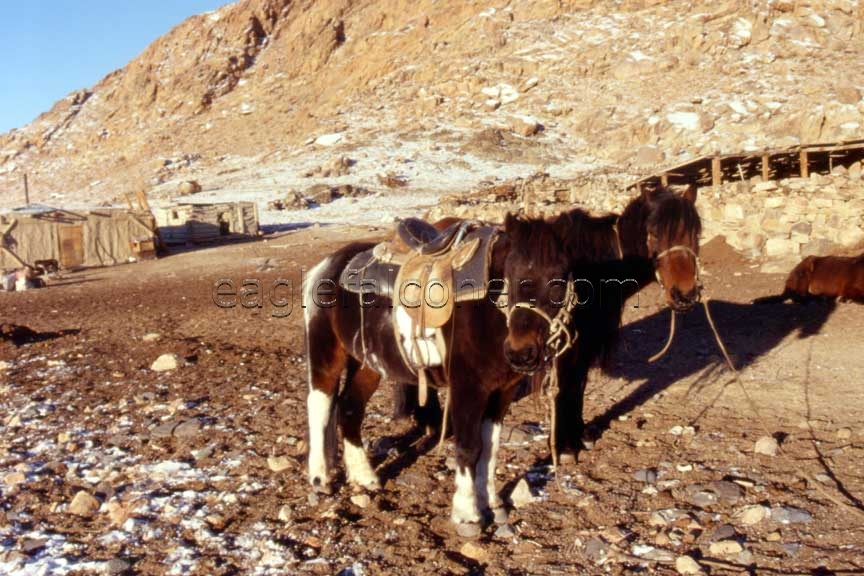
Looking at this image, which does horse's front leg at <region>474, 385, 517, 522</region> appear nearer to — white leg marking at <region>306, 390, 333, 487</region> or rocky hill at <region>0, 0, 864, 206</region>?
white leg marking at <region>306, 390, 333, 487</region>

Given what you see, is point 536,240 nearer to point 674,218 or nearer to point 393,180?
point 674,218

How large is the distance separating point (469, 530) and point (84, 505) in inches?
98.4

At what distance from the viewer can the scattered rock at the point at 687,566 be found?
357cm

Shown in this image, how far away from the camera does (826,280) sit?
1021 centimetres

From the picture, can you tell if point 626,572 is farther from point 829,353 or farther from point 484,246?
point 829,353

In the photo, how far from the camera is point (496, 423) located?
4434 millimetres

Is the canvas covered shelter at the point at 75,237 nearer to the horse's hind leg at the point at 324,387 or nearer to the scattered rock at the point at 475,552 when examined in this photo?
the horse's hind leg at the point at 324,387

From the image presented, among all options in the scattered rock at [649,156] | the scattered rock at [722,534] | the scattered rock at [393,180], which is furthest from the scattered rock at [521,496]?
the scattered rock at [649,156]

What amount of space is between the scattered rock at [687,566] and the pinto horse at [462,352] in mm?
1116

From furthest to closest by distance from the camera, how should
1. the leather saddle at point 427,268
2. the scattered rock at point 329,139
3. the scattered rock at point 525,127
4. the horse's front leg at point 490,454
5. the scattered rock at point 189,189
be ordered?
the scattered rock at point 329,139 < the scattered rock at point 525,127 < the scattered rock at point 189,189 < the horse's front leg at point 490,454 < the leather saddle at point 427,268

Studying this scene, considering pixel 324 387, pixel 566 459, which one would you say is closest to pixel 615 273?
pixel 566 459

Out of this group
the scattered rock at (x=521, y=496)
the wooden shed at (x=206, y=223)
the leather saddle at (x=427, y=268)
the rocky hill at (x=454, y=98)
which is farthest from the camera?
the rocky hill at (x=454, y=98)

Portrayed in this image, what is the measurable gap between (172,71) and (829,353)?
8216 centimetres

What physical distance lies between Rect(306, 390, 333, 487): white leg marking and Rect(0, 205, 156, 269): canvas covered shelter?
20521 millimetres
